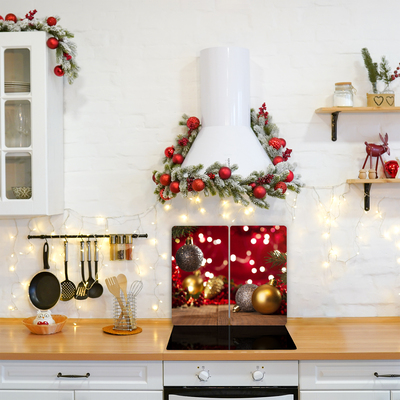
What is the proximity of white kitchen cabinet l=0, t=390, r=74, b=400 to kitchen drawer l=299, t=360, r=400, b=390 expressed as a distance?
1012 millimetres

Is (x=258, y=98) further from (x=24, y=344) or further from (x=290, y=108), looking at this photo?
(x=24, y=344)

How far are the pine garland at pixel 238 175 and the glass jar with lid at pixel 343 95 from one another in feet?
1.09

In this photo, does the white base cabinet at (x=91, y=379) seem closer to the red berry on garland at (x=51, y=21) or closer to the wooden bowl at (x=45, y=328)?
the wooden bowl at (x=45, y=328)

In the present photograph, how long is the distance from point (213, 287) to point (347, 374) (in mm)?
775

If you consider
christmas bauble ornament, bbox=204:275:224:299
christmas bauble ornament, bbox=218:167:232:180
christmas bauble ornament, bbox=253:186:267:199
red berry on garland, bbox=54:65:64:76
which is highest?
red berry on garland, bbox=54:65:64:76

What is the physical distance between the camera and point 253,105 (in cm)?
238

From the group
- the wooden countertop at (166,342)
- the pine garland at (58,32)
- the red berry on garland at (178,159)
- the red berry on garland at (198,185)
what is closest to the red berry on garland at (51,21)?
the pine garland at (58,32)

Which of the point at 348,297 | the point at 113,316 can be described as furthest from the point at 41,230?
the point at 348,297

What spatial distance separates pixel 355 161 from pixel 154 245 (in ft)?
3.78

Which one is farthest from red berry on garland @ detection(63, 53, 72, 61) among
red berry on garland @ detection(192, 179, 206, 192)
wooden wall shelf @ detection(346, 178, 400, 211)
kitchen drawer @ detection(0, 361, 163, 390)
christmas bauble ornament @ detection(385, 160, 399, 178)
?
christmas bauble ornament @ detection(385, 160, 399, 178)

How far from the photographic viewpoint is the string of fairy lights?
2381mm

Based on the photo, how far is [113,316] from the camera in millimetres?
2383

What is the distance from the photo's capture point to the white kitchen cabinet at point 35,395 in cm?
194

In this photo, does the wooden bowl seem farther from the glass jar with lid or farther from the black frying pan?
the glass jar with lid
